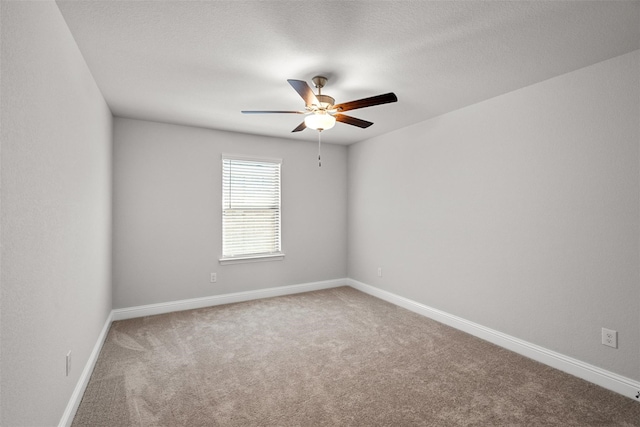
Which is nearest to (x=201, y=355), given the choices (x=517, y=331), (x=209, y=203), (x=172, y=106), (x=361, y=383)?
(x=361, y=383)

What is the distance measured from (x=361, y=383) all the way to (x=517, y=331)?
1.66m

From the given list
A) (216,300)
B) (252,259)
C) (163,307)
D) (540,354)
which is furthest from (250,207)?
(540,354)

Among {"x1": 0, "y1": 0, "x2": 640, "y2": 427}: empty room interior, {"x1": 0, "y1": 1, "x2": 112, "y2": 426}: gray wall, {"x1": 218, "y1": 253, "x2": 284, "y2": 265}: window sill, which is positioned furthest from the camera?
{"x1": 218, "y1": 253, "x2": 284, "y2": 265}: window sill

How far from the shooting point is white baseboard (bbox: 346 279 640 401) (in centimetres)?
229

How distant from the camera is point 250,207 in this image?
4.62m

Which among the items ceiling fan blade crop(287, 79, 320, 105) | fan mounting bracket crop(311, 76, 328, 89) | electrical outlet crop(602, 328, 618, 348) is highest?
fan mounting bracket crop(311, 76, 328, 89)

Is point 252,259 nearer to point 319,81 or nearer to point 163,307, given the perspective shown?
point 163,307

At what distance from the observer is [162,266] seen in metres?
4.04

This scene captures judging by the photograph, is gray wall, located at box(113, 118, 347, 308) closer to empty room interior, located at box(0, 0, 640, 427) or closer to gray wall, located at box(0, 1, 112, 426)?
empty room interior, located at box(0, 0, 640, 427)

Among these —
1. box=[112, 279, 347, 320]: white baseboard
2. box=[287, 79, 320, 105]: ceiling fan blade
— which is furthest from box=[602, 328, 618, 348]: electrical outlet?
box=[112, 279, 347, 320]: white baseboard

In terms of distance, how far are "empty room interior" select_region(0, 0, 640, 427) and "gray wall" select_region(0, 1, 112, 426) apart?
2 centimetres

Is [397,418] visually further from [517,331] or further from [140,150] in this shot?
[140,150]

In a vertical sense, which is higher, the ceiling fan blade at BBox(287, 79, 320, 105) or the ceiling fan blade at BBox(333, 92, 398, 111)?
the ceiling fan blade at BBox(287, 79, 320, 105)

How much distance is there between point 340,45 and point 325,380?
250 cm
